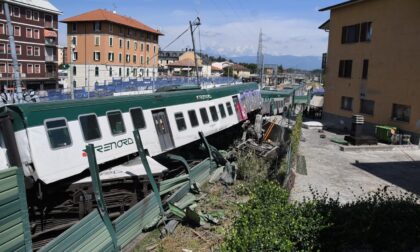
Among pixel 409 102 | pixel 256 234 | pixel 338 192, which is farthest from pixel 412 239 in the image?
pixel 409 102

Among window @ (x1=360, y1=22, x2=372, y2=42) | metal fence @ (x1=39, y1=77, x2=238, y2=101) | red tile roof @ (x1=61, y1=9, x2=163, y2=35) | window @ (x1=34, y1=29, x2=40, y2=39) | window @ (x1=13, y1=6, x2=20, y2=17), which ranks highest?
red tile roof @ (x1=61, y1=9, x2=163, y2=35)

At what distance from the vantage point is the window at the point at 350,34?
2958 centimetres

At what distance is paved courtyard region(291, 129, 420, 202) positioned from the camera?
14117mm

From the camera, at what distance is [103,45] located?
7562 cm

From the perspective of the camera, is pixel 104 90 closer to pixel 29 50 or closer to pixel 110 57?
pixel 29 50

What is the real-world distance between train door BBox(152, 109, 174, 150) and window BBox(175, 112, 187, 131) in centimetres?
78

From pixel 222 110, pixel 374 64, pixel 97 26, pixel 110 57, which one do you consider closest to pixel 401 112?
pixel 374 64

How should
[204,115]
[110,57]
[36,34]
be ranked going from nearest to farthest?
1. [204,115]
2. [36,34]
3. [110,57]

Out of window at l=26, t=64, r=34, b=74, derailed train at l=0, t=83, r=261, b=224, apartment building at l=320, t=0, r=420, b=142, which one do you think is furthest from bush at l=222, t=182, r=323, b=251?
window at l=26, t=64, r=34, b=74

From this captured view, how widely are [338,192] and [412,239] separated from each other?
5764mm

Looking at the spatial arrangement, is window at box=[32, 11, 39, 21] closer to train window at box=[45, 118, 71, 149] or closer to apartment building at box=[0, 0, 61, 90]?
apartment building at box=[0, 0, 61, 90]

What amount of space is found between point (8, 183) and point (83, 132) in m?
5.93

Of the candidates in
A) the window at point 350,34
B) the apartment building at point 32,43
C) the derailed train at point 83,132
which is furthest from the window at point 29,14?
the derailed train at point 83,132

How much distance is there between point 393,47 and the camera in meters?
25.7
